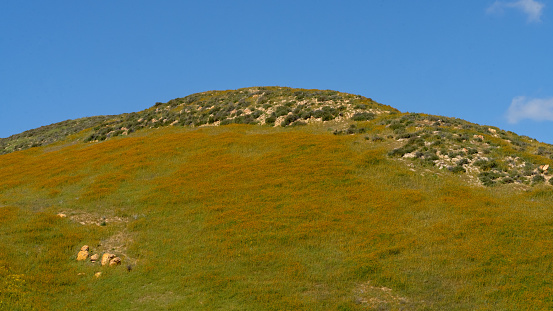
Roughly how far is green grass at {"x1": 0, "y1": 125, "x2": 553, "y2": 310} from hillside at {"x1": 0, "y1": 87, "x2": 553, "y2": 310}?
0.12 m

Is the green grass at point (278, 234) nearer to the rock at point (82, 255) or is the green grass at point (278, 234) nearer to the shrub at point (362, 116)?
the rock at point (82, 255)

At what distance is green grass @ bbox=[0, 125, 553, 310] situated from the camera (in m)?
23.8

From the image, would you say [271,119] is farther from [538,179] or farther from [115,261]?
[115,261]

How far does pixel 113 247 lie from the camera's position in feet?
99.0

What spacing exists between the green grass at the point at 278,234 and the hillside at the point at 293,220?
0.12m

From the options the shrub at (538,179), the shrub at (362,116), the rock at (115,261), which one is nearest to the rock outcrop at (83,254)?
the rock at (115,261)

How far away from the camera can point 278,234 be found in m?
30.2

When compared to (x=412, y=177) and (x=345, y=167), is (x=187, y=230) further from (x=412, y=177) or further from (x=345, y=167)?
(x=412, y=177)

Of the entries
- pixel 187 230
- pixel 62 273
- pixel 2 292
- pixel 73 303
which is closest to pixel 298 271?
pixel 187 230

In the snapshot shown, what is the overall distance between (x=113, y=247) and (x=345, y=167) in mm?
20401

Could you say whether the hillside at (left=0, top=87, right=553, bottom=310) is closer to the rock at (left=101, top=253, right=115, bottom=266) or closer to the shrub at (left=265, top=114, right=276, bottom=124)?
the rock at (left=101, top=253, right=115, bottom=266)

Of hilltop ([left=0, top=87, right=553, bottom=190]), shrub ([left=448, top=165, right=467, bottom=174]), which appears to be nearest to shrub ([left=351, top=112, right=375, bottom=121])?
hilltop ([left=0, top=87, right=553, bottom=190])

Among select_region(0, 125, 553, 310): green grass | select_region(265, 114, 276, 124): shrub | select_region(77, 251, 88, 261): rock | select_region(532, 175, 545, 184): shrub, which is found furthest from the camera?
select_region(265, 114, 276, 124): shrub

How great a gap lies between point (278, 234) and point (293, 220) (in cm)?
230
